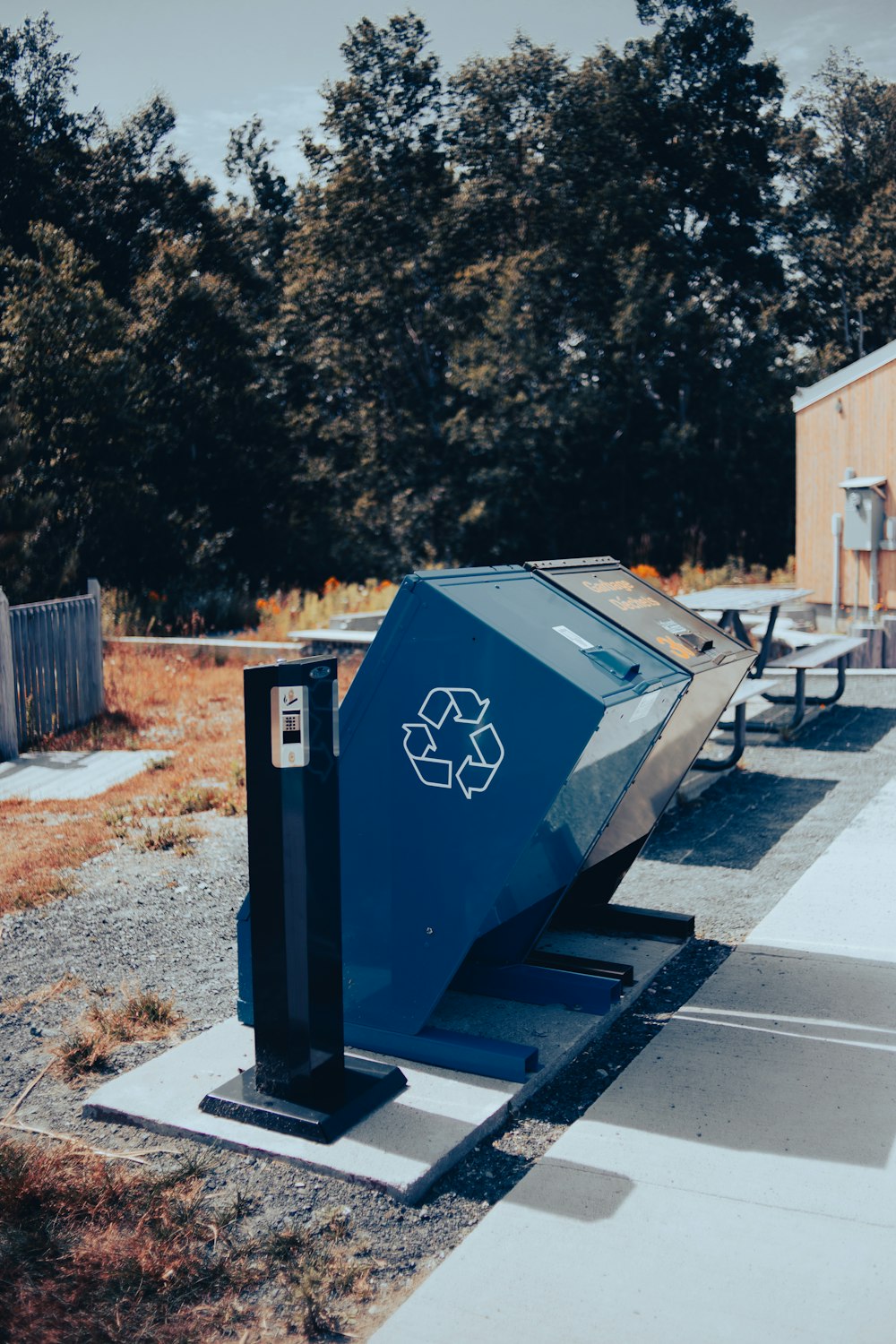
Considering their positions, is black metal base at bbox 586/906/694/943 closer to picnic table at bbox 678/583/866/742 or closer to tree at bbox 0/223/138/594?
picnic table at bbox 678/583/866/742

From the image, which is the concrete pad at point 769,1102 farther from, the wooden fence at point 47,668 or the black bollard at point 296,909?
the wooden fence at point 47,668

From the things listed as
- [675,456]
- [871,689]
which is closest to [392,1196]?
[871,689]

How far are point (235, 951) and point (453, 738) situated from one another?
6.86 ft

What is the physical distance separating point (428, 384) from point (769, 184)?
10.8 metres

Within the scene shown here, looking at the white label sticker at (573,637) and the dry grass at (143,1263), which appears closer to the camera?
the dry grass at (143,1263)

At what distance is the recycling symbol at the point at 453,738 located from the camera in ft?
12.6

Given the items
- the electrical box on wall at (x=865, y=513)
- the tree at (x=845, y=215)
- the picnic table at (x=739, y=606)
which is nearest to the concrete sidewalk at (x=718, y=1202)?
the picnic table at (x=739, y=606)

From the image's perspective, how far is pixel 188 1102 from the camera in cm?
382

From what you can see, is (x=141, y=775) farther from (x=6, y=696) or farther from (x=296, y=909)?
(x=296, y=909)

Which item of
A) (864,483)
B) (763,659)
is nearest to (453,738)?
(763,659)

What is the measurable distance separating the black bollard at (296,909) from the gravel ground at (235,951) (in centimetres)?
23

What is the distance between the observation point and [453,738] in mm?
3902

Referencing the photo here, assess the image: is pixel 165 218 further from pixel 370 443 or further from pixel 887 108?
pixel 887 108

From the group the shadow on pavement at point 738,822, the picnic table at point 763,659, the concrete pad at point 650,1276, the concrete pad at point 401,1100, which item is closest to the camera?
the concrete pad at point 650,1276
